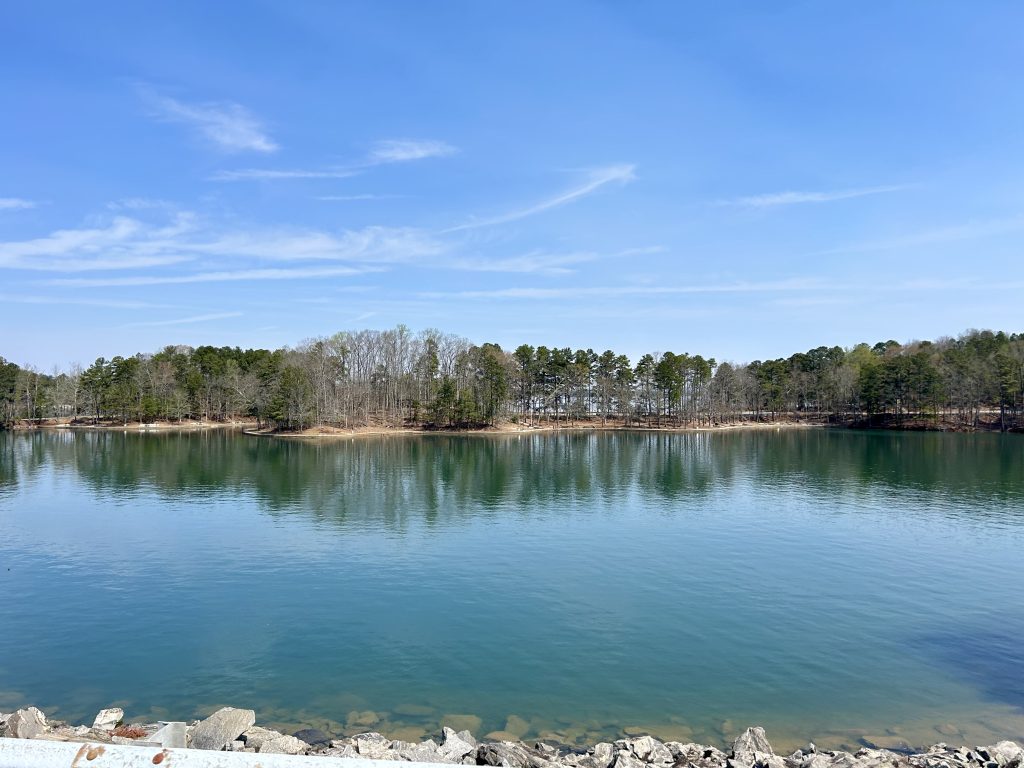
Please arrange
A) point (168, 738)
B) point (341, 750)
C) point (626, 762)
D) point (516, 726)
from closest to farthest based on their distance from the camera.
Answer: point (168, 738), point (626, 762), point (341, 750), point (516, 726)

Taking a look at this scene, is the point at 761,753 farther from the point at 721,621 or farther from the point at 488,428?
the point at 488,428

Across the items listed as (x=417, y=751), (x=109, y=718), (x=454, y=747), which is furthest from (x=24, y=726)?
(x=454, y=747)

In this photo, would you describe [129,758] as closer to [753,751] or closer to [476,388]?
[753,751]

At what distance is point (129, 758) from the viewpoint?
2350 millimetres

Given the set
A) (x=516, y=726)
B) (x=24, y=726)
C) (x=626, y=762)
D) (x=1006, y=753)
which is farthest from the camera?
(x=516, y=726)

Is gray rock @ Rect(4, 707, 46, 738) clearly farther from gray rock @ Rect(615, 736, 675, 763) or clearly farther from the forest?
the forest

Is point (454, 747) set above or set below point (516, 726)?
above

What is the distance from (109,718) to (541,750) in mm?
7466

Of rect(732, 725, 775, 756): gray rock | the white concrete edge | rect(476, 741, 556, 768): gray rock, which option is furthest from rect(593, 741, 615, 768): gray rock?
the white concrete edge

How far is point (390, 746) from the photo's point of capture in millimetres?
10375

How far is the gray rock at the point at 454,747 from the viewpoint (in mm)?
9808

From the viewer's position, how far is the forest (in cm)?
8988

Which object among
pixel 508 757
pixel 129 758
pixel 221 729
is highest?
pixel 129 758

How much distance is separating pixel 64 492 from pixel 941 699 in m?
41.5
